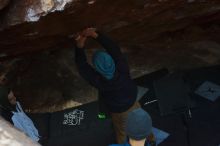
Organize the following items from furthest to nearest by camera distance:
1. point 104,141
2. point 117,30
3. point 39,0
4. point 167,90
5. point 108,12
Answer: point 167,90 → point 104,141 → point 117,30 → point 108,12 → point 39,0

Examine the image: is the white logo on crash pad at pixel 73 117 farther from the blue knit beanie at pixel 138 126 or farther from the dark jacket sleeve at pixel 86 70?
the blue knit beanie at pixel 138 126

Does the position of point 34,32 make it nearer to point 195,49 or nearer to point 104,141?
point 104,141

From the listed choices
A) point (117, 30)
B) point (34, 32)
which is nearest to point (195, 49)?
point (117, 30)

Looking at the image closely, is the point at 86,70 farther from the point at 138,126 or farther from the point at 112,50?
the point at 138,126

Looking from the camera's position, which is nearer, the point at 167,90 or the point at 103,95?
the point at 103,95

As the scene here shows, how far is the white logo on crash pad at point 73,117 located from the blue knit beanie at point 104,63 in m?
1.46

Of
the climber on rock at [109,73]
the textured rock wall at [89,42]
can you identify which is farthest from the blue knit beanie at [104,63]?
the textured rock wall at [89,42]

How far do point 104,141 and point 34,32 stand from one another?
1728 millimetres

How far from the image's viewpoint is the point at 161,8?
489cm

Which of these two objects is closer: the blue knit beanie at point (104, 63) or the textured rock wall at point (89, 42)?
the textured rock wall at point (89, 42)

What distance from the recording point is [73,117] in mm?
6109

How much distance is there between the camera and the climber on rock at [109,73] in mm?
4723

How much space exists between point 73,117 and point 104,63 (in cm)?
159

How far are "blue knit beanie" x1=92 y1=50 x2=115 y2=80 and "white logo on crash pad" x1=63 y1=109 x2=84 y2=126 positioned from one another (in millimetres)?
1458
